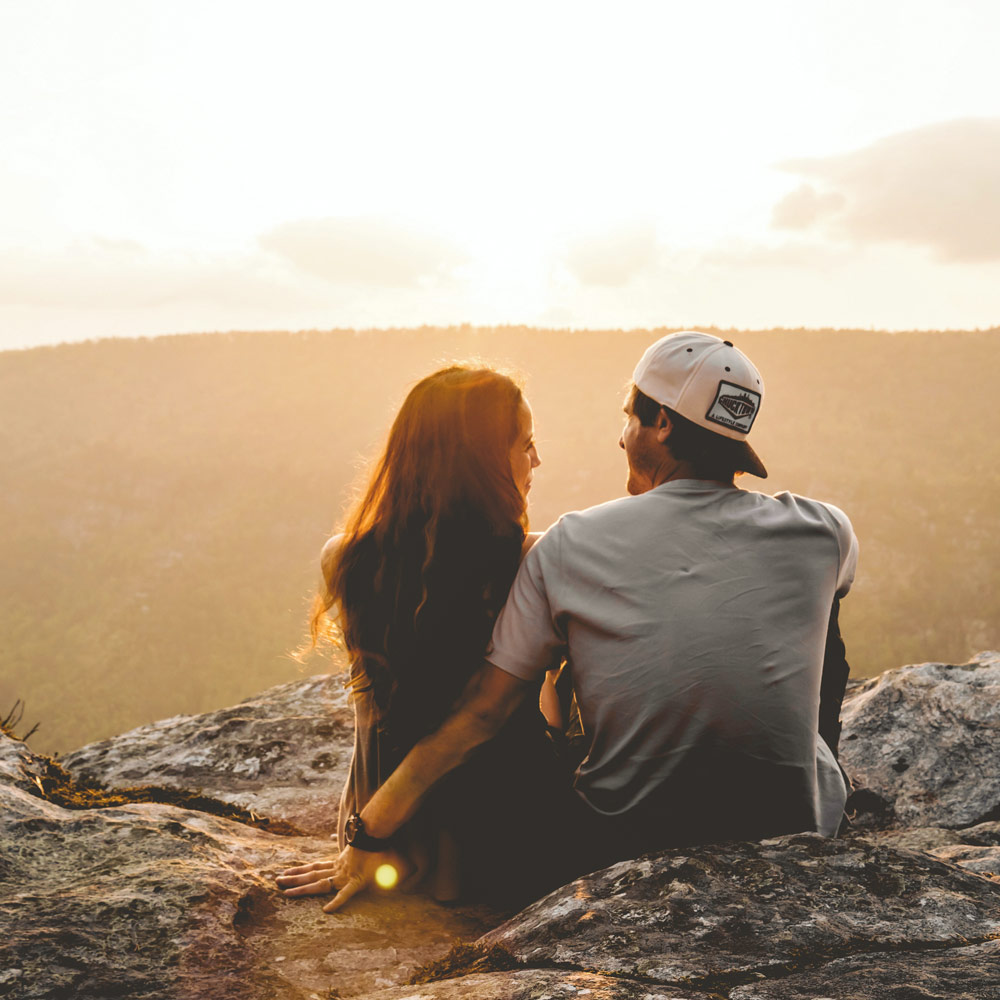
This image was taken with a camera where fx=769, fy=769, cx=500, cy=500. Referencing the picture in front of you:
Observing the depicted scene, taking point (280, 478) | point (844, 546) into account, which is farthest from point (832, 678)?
point (280, 478)

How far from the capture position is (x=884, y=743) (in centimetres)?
412

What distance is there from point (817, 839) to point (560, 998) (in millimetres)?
993

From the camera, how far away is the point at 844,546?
2252 mm

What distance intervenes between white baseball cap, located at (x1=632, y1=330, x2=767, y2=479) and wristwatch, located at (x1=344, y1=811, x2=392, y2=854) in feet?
5.69

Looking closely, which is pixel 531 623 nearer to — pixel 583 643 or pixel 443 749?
pixel 583 643

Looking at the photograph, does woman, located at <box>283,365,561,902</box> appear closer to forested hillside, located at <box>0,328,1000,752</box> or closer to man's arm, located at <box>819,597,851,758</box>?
man's arm, located at <box>819,597,851,758</box>

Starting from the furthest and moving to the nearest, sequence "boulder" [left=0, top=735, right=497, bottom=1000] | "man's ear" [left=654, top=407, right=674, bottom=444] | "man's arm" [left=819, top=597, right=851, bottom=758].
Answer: "man's arm" [left=819, top=597, right=851, bottom=758] < "man's ear" [left=654, top=407, right=674, bottom=444] < "boulder" [left=0, top=735, right=497, bottom=1000]

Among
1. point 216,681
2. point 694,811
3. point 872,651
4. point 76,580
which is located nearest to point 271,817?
point 694,811

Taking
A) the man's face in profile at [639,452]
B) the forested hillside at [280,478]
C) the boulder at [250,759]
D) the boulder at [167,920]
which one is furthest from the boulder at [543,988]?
the forested hillside at [280,478]

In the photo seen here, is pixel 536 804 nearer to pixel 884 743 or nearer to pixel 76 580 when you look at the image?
pixel 884 743

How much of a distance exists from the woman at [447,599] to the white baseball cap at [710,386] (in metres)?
0.58

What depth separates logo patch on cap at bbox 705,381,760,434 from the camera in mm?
2242

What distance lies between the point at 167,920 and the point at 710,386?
86.0 inches

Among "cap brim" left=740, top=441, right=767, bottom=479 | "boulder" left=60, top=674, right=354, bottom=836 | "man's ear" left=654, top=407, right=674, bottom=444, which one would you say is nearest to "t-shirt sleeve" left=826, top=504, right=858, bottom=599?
"cap brim" left=740, top=441, right=767, bottom=479
